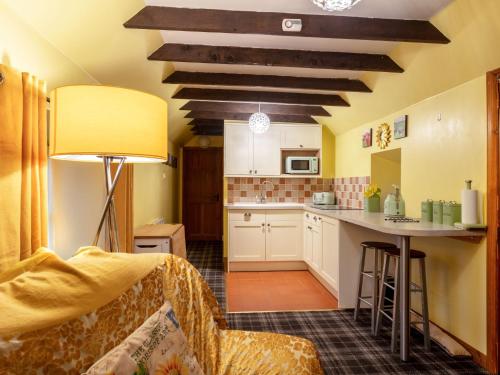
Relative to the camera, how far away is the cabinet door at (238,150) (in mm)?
4672

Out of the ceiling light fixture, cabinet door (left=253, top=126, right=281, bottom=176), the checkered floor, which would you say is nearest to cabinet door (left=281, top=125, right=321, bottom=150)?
cabinet door (left=253, top=126, right=281, bottom=176)

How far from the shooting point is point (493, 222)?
2.04 metres

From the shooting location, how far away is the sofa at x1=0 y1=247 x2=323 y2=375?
0.74m

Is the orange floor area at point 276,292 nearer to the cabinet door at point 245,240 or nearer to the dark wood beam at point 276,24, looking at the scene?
the cabinet door at point 245,240

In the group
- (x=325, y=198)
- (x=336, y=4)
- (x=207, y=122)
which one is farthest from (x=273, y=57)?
(x=207, y=122)

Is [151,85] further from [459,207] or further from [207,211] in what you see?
[207,211]

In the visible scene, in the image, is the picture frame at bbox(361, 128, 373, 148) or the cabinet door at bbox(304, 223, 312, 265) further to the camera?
the cabinet door at bbox(304, 223, 312, 265)

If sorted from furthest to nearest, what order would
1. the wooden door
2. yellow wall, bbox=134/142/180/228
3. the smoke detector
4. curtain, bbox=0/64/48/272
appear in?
1. the wooden door
2. yellow wall, bbox=134/142/180/228
3. the smoke detector
4. curtain, bbox=0/64/48/272

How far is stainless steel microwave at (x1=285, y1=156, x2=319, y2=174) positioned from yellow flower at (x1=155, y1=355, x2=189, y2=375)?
3846 mm

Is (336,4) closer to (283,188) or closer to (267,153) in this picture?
(267,153)

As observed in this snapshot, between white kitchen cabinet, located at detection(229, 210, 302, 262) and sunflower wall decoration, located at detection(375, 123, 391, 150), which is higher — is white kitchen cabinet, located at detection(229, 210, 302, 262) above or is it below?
below

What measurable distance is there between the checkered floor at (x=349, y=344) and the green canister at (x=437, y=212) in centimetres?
94

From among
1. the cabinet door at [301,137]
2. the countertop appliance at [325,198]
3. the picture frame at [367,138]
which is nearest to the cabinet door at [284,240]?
the countertop appliance at [325,198]

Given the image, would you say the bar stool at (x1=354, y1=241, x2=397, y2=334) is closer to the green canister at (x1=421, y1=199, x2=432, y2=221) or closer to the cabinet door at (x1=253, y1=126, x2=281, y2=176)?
the green canister at (x1=421, y1=199, x2=432, y2=221)
